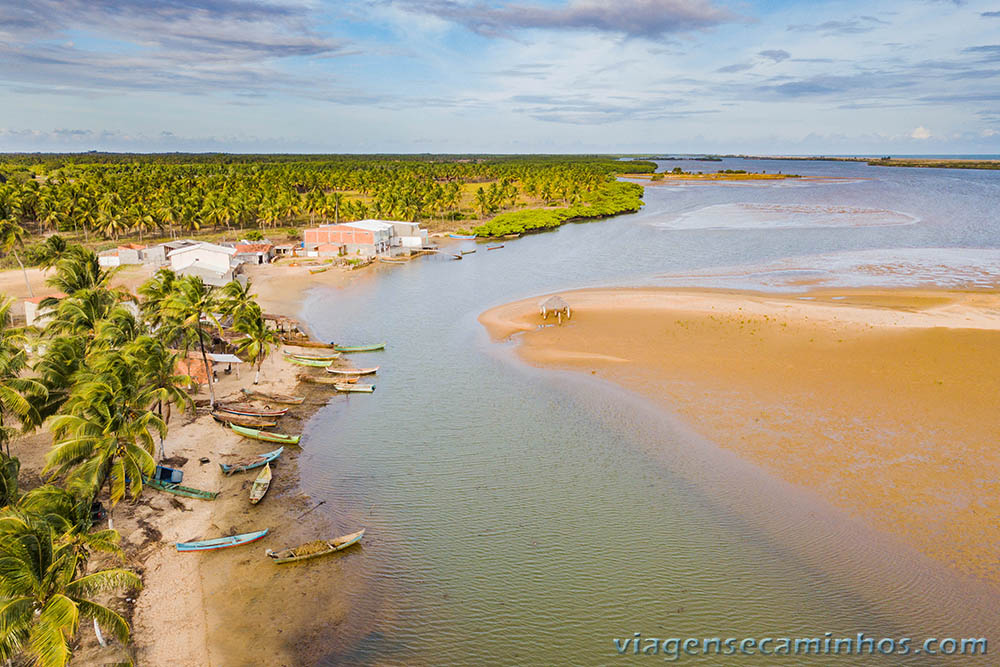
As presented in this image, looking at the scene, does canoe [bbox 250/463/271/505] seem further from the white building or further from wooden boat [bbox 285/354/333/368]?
the white building

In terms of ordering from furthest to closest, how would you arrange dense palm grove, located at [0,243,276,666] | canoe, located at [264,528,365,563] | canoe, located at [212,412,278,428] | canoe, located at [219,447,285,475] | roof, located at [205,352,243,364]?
1. roof, located at [205,352,243,364]
2. canoe, located at [212,412,278,428]
3. canoe, located at [219,447,285,475]
4. canoe, located at [264,528,365,563]
5. dense palm grove, located at [0,243,276,666]

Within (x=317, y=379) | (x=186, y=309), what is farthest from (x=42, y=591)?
(x=317, y=379)

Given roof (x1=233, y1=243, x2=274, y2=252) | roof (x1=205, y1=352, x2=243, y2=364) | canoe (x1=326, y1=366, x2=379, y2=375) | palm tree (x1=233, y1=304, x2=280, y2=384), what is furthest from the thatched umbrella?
roof (x1=233, y1=243, x2=274, y2=252)

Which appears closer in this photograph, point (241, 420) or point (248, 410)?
point (241, 420)

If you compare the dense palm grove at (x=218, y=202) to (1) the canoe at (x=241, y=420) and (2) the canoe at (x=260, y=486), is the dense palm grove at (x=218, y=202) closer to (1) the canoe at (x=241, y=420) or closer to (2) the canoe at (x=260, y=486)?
(1) the canoe at (x=241, y=420)

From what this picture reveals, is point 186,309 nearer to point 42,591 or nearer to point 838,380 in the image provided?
point 42,591

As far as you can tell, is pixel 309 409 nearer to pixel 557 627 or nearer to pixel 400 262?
pixel 557 627

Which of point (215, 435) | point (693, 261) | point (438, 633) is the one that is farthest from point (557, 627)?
point (693, 261)
